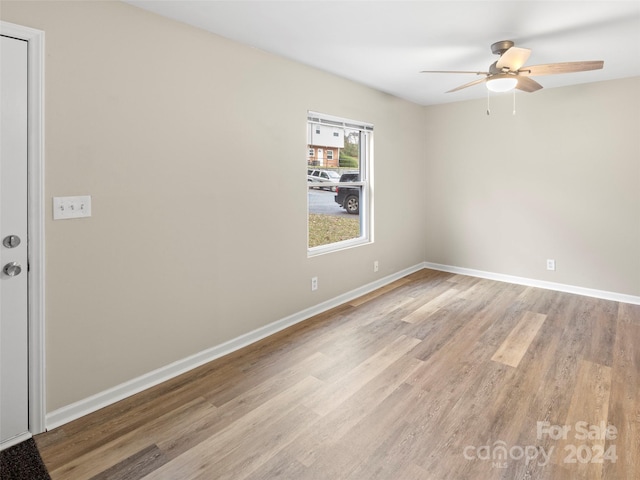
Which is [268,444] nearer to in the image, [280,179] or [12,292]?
[12,292]

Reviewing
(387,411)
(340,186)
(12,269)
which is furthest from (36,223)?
(340,186)

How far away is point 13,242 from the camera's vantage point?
6.14 ft

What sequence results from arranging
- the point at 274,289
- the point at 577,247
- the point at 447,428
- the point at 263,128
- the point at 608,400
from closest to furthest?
the point at 447,428, the point at 608,400, the point at 263,128, the point at 274,289, the point at 577,247

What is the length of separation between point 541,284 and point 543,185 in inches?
48.3

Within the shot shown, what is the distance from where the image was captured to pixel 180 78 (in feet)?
8.15

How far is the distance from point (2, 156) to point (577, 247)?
17.2 ft

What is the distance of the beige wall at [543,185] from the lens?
4.00m

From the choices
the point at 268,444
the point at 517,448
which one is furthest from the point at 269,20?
the point at 517,448

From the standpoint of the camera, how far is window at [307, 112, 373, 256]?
12.1 ft

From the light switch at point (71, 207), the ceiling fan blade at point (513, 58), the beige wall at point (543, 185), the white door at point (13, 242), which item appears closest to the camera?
the white door at point (13, 242)

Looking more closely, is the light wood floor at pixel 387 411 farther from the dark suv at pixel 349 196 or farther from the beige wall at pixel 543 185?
the dark suv at pixel 349 196

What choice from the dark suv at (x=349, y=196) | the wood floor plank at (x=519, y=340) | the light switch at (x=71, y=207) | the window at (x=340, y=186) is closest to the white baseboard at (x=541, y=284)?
the wood floor plank at (x=519, y=340)

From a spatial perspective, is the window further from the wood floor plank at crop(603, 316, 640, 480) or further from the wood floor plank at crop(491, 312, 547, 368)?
the wood floor plank at crop(603, 316, 640, 480)

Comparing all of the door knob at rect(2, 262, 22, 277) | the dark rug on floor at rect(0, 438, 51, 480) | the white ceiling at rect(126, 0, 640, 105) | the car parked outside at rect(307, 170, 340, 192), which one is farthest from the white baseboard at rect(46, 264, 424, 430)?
the white ceiling at rect(126, 0, 640, 105)
